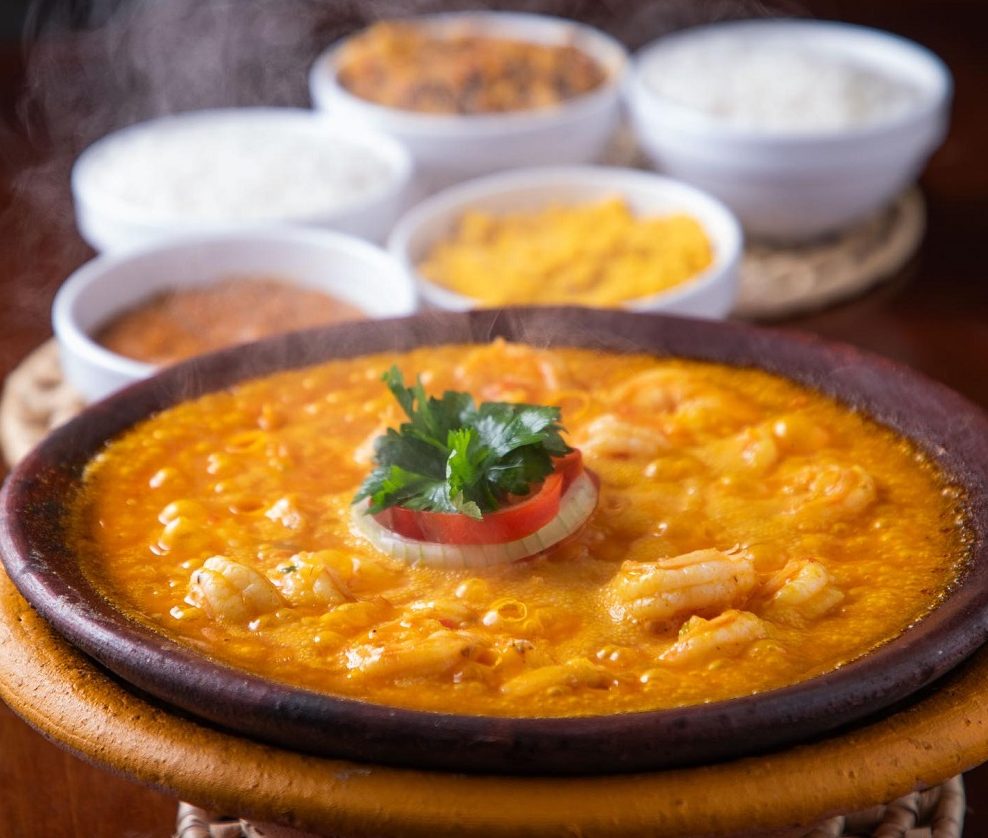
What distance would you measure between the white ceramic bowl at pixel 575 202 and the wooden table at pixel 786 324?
1.25 ft

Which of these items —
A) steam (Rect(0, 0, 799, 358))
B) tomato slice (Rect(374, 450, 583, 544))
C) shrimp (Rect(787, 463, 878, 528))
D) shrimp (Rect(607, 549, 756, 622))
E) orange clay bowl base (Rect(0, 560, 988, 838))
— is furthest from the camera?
steam (Rect(0, 0, 799, 358))

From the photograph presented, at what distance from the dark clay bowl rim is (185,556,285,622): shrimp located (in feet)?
0.29

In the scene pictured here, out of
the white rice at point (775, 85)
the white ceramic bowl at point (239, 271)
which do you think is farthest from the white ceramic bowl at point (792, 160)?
the white ceramic bowl at point (239, 271)

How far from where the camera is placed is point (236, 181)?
457cm

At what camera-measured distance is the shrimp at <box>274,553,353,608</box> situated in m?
2.03

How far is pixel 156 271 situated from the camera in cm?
400

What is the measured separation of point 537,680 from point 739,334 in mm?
1106

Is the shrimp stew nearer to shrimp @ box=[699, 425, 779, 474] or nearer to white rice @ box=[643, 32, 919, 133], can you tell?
shrimp @ box=[699, 425, 779, 474]

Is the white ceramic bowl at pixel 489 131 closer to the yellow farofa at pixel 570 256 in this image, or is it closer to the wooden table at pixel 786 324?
the yellow farofa at pixel 570 256

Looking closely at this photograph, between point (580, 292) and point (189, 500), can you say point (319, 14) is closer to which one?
point (580, 292)

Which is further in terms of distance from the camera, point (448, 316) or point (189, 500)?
point (448, 316)

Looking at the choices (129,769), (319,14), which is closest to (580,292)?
(129,769)

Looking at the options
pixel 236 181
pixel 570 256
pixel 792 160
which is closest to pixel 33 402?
pixel 236 181

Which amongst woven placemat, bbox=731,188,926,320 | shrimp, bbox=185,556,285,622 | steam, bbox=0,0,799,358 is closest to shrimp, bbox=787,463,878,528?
shrimp, bbox=185,556,285,622
